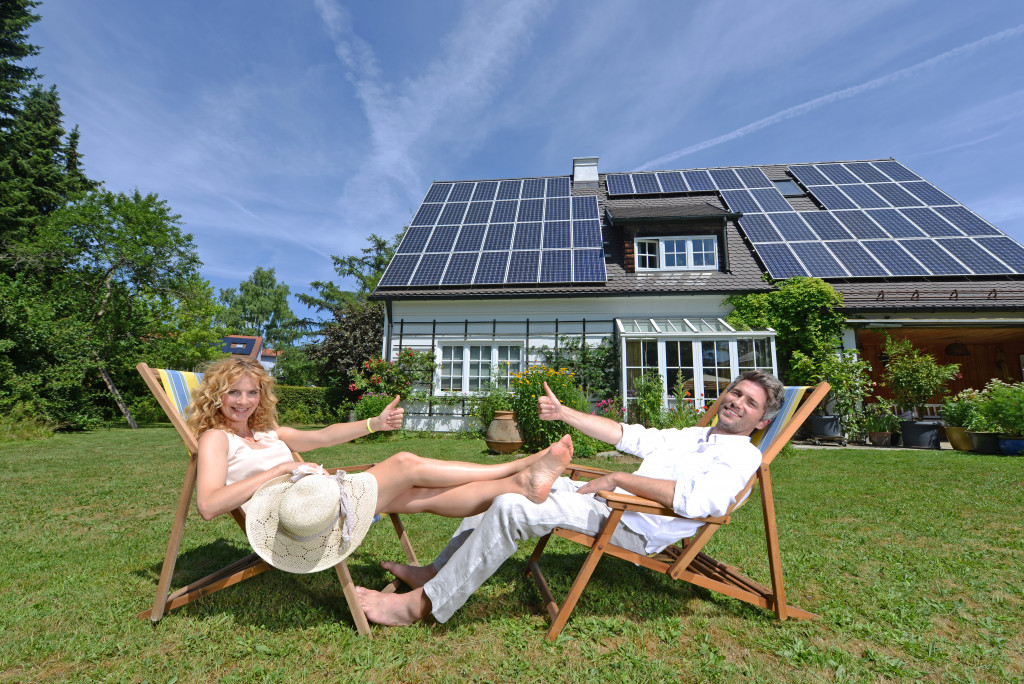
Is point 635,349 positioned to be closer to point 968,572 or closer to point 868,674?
point 968,572

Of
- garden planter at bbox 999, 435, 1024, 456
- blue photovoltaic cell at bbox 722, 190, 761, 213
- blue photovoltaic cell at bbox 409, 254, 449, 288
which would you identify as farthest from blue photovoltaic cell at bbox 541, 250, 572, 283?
garden planter at bbox 999, 435, 1024, 456

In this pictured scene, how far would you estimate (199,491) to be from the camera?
1.87 meters

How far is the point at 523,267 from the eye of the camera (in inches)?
447

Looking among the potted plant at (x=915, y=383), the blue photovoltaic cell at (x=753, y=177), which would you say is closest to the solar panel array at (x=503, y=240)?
the blue photovoltaic cell at (x=753, y=177)

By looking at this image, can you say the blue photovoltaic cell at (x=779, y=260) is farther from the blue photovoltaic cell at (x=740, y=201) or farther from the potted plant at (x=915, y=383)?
the potted plant at (x=915, y=383)

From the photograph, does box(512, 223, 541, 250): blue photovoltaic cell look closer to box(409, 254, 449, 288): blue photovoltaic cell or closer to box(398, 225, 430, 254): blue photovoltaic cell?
box(409, 254, 449, 288): blue photovoltaic cell

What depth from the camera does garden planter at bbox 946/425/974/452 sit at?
309 inches

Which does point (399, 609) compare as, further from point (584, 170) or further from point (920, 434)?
point (584, 170)

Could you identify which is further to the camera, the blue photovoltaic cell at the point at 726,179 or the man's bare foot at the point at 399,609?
the blue photovoltaic cell at the point at 726,179

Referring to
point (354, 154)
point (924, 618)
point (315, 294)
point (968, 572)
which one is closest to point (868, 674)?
point (924, 618)

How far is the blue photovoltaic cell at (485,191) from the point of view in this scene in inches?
567

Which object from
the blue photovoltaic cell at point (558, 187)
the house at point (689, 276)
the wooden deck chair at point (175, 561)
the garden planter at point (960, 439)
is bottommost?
the garden planter at point (960, 439)

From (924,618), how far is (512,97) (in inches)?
474

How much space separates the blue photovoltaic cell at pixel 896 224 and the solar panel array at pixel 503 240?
7.37 meters
